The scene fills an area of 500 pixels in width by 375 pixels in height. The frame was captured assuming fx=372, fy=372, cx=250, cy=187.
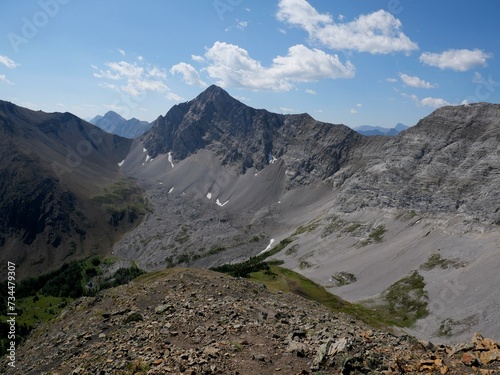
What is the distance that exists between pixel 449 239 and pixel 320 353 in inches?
6705

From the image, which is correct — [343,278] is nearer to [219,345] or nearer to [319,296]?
[319,296]

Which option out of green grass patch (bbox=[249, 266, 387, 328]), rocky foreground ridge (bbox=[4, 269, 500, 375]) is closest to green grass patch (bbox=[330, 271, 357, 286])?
green grass patch (bbox=[249, 266, 387, 328])

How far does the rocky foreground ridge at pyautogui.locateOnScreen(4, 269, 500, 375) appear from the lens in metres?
24.6

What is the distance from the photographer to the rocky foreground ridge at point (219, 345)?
24609mm

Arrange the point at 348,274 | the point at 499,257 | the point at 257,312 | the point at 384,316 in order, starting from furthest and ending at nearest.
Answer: the point at 348,274
the point at 499,257
the point at 384,316
the point at 257,312

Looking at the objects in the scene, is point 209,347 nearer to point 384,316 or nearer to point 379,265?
point 384,316

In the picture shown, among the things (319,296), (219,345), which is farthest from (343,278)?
(219,345)

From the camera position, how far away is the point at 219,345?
28.9 metres

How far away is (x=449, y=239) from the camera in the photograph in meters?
172

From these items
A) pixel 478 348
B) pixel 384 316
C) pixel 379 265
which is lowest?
pixel 384 316

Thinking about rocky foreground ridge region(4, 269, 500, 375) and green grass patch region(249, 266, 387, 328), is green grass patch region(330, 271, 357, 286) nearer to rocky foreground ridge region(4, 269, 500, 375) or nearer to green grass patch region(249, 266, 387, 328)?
green grass patch region(249, 266, 387, 328)

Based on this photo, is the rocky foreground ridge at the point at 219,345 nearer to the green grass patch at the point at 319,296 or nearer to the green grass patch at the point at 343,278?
the green grass patch at the point at 319,296

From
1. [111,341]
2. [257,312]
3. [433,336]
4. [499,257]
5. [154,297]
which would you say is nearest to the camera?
[111,341]

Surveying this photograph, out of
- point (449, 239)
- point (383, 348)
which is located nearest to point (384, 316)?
point (449, 239)
